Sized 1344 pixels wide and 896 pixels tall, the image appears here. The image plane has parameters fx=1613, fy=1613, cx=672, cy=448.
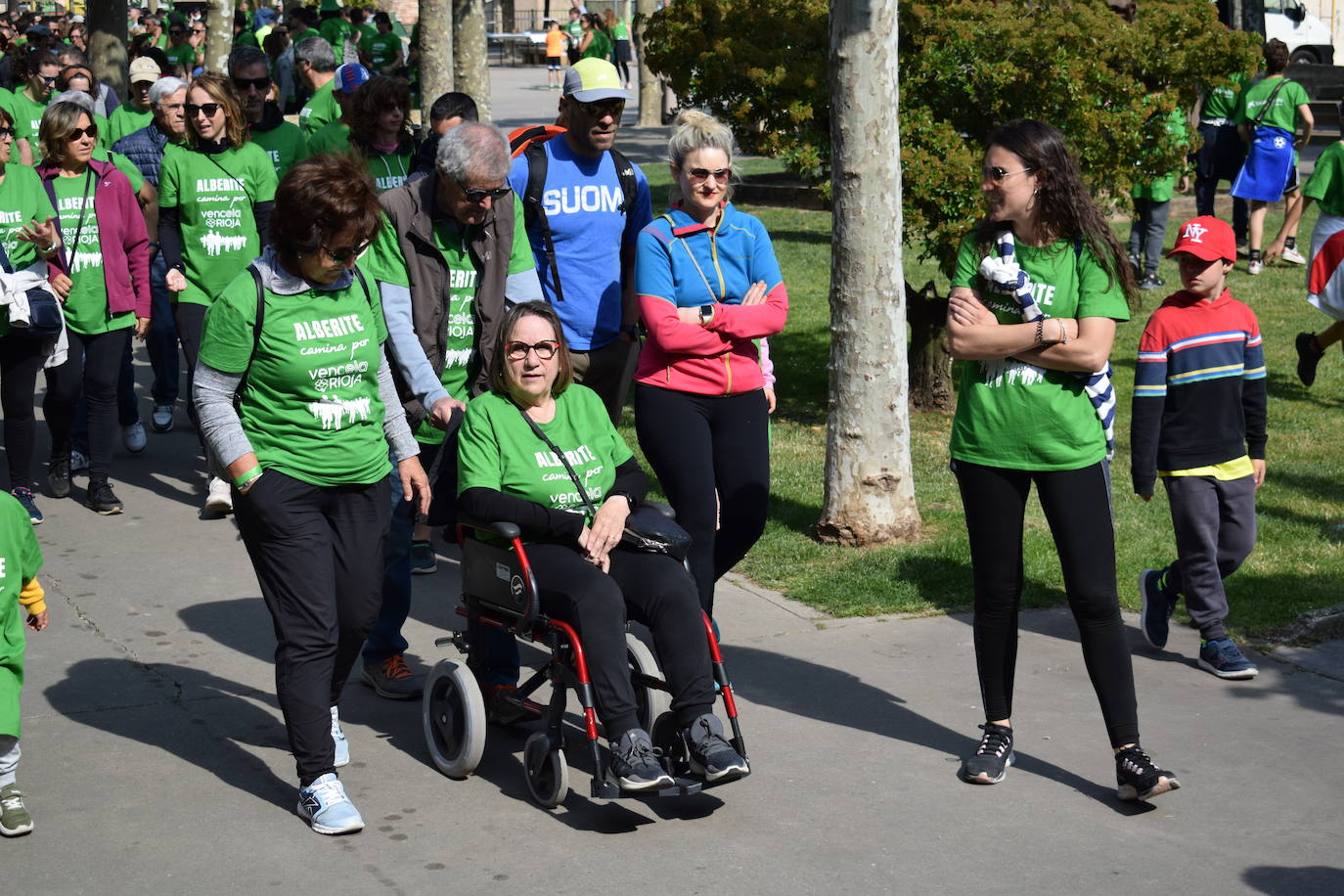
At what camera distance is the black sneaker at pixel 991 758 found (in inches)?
197

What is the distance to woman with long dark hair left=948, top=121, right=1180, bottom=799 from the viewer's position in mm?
4801

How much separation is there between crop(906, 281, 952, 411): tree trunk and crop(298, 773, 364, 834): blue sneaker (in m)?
6.23

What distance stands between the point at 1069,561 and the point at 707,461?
1431mm

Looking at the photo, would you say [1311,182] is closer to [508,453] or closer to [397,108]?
[397,108]

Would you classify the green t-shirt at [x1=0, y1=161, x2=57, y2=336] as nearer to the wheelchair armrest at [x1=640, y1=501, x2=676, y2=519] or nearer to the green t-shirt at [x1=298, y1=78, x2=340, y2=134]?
the green t-shirt at [x1=298, y1=78, x2=340, y2=134]

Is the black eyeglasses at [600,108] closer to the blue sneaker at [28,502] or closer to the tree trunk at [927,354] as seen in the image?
the blue sneaker at [28,502]

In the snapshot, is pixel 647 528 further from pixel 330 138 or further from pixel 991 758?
pixel 330 138

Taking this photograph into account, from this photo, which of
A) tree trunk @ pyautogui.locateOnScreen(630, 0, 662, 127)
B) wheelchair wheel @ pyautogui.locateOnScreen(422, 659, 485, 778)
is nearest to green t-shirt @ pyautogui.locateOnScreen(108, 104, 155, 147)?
wheelchair wheel @ pyautogui.locateOnScreen(422, 659, 485, 778)

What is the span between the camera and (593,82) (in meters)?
6.51

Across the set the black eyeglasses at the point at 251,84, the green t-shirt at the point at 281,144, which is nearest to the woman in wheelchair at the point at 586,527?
the green t-shirt at the point at 281,144

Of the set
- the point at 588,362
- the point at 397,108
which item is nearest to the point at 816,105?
the point at 397,108

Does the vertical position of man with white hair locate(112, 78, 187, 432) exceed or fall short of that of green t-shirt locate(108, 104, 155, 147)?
it falls short

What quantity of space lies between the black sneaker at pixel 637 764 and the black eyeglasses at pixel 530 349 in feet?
4.02

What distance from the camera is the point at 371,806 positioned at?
4871 mm
